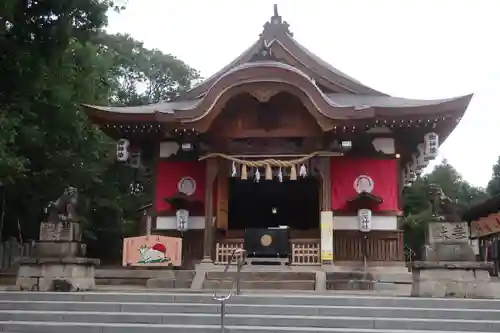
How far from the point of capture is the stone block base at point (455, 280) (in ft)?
29.2

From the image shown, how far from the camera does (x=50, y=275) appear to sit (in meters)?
10.1

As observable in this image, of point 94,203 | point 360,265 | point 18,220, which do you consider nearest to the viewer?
point 360,265

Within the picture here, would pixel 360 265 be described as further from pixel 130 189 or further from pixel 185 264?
pixel 130 189

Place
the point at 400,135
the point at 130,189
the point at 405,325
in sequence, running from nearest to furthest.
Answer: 1. the point at 405,325
2. the point at 400,135
3. the point at 130,189

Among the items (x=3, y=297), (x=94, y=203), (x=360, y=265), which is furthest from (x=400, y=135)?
(x=94, y=203)

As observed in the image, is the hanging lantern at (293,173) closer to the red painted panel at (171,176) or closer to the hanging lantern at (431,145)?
the red painted panel at (171,176)

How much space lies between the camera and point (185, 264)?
13.9 meters

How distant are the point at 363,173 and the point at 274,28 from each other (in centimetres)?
562

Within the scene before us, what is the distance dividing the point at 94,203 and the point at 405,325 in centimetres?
1687

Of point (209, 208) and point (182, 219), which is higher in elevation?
point (209, 208)

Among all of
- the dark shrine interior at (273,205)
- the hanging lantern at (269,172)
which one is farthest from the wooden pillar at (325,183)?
the dark shrine interior at (273,205)

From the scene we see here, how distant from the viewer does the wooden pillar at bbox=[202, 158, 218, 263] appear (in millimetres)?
13031

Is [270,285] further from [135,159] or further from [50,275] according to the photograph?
[135,159]

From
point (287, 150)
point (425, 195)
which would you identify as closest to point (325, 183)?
point (287, 150)
